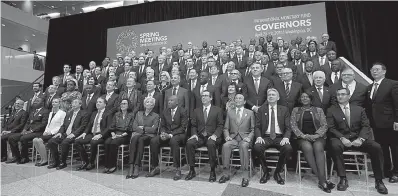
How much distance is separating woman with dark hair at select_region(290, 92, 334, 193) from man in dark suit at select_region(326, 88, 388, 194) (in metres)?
0.14

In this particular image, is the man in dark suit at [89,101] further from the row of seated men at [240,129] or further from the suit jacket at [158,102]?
the suit jacket at [158,102]

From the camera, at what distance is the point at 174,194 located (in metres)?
3.03

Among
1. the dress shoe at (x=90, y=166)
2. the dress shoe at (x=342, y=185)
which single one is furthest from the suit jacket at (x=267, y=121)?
the dress shoe at (x=90, y=166)

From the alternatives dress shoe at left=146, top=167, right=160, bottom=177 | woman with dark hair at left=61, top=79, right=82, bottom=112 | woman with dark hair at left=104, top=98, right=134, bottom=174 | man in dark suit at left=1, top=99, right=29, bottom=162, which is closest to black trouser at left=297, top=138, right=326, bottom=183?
dress shoe at left=146, top=167, right=160, bottom=177

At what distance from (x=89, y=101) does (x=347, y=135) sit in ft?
15.0

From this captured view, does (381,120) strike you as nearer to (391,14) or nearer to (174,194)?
(174,194)

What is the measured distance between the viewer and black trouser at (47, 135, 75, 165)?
4586 millimetres

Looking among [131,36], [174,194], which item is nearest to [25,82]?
[131,36]

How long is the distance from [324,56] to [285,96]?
2.39 m

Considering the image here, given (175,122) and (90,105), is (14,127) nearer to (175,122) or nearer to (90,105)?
(90,105)

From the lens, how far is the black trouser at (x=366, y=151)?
3.04 m

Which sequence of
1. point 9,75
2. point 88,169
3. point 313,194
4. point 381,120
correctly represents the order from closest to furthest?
point 313,194
point 381,120
point 88,169
point 9,75

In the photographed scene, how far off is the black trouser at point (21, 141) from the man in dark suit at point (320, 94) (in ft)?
16.5

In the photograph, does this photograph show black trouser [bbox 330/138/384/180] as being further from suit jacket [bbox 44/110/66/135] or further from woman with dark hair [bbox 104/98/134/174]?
suit jacket [bbox 44/110/66/135]
